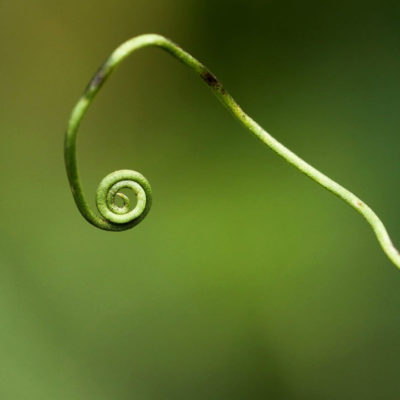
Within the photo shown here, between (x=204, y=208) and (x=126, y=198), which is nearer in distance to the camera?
(x=126, y=198)

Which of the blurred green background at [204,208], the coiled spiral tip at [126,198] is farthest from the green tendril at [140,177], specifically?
the blurred green background at [204,208]

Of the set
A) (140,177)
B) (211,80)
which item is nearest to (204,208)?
(140,177)

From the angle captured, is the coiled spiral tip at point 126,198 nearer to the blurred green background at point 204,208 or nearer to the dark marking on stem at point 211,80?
the dark marking on stem at point 211,80

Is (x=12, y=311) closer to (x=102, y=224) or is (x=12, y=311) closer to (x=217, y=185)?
(x=217, y=185)

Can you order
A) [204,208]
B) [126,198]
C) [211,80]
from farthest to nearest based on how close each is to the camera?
[204,208], [126,198], [211,80]

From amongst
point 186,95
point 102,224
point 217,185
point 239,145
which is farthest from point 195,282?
point 102,224

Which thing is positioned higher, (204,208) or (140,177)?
(204,208)

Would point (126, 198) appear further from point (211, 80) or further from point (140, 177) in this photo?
point (211, 80)

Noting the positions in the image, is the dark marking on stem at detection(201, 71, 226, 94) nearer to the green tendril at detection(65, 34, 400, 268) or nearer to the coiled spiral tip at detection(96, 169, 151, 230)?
the green tendril at detection(65, 34, 400, 268)
